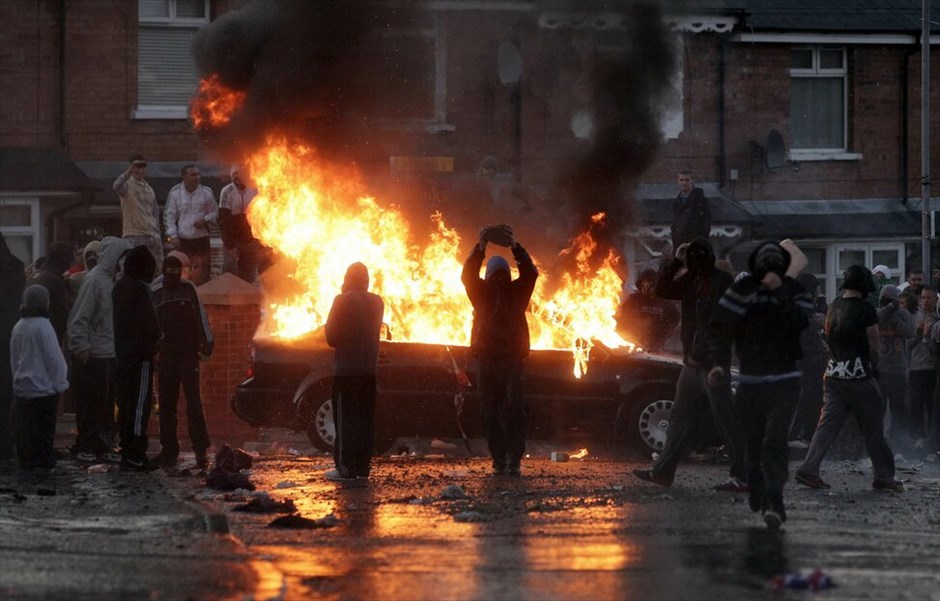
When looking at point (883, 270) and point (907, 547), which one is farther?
point (883, 270)

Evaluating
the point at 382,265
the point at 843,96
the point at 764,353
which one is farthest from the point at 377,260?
the point at 843,96

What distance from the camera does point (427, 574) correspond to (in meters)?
8.60

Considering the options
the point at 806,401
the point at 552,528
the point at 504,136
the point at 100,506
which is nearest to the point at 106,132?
the point at 504,136

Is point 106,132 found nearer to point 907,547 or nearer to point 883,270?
point 883,270

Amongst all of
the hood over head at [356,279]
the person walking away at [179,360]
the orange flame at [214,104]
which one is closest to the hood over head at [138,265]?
the person walking away at [179,360]

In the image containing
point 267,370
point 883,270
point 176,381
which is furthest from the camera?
point 883,270

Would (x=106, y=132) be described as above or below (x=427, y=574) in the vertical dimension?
above

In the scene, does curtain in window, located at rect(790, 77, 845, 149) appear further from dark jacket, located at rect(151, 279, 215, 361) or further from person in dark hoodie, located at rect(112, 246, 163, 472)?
person in dark hoodie, located at rect(112, 246, 163, 472)

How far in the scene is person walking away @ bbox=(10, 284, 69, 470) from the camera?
13648 millimetres

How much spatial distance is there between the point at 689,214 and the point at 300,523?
9.75m

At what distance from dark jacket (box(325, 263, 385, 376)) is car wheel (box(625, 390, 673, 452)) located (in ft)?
9.11

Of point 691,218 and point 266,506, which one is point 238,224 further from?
point 266,506

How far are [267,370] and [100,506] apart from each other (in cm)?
410

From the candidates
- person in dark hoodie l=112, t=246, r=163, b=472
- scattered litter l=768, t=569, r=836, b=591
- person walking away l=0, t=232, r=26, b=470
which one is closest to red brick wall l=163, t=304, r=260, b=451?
person walking away l=0, t=232, r=26, b=470
